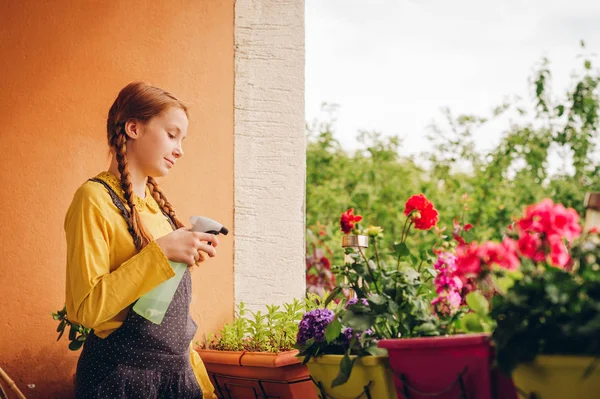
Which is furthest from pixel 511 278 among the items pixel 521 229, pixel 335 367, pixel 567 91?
pixel 567 91

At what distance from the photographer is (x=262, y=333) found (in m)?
2.30

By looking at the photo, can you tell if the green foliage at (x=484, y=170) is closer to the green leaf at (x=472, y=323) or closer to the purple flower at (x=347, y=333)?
the purple flower at (x=347, y=333)

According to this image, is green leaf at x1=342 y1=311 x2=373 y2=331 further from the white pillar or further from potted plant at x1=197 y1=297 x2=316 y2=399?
the white pillar

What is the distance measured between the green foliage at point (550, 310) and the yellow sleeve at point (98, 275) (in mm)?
929

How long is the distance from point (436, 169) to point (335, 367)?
506 cm

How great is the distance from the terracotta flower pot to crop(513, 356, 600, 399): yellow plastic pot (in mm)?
989

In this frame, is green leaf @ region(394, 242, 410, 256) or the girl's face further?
the girl's face

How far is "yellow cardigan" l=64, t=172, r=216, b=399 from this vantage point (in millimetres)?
1696

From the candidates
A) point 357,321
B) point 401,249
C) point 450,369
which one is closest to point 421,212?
point 401,249

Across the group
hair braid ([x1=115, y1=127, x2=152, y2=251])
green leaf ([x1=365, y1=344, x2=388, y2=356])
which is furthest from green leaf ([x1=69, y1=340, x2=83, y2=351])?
green leaf ([x1=365, y1=344, x2=388, y2=356])

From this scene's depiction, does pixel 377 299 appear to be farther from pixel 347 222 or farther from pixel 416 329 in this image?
pixel 347 222

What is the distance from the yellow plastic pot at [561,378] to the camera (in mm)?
1015

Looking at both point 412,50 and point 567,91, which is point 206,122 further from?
point 412,50

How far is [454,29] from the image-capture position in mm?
7277
